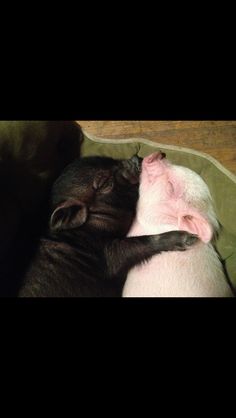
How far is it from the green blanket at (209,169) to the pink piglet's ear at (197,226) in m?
0.03

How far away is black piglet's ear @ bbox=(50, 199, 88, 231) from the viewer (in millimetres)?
1066

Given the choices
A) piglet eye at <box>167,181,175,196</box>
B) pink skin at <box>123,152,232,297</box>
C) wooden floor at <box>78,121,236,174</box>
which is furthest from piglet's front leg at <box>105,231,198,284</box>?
wooden floor at <box>78,121,236,174</box>

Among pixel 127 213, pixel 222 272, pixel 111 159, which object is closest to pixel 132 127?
pixel 111 159

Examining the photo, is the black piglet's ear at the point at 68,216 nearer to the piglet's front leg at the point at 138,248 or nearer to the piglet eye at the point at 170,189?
the piglet's front leg at the point at 138,248

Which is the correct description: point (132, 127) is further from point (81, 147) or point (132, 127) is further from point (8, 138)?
point (8, 138)

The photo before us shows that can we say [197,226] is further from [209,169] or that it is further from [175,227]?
[209,169]

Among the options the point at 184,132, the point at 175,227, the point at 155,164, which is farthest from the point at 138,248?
the point at 184,132

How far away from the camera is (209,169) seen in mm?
1145

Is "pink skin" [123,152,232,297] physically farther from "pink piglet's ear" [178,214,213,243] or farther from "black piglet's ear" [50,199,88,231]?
"black piglet's ear" [50,199,88,231]

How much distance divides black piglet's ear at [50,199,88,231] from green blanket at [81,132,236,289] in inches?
6.3

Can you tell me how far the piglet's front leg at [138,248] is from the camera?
1.04 metres

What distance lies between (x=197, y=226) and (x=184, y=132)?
0.26 metres
